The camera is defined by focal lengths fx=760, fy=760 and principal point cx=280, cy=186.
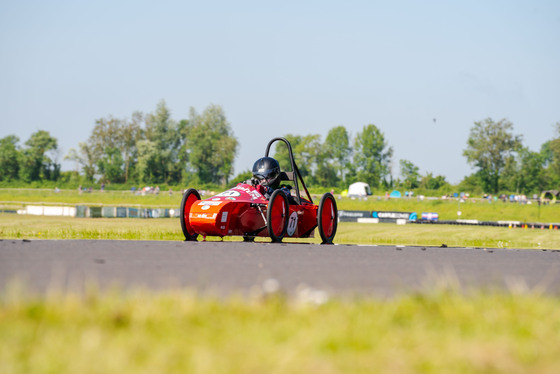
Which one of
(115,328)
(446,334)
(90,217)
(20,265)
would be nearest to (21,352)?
(115,328)

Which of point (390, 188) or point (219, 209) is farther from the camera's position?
point (390, 188)

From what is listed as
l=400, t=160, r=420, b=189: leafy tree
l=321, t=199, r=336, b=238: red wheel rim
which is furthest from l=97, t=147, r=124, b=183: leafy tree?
l=321, t=199, r=336, b=238: red wheel rim

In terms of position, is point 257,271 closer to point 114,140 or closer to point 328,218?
point 328,218

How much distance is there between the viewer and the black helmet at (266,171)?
16.0 meters

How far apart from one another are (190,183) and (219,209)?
368 feet

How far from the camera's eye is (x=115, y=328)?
4.32 m

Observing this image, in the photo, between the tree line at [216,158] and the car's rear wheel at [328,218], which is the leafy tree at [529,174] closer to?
the tree line at [216,158]

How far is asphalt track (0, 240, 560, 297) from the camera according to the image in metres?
6.26

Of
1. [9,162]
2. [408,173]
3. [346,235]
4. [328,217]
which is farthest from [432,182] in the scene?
[328,217]

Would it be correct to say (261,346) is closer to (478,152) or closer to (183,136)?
(478,152)

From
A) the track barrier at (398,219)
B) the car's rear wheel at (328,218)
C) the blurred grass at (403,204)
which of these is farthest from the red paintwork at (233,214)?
the blurred grass at (403,204)

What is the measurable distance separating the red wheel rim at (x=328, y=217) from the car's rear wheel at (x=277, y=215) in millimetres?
1679

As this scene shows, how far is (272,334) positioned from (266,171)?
11905mm

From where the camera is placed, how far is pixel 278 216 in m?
15.1
